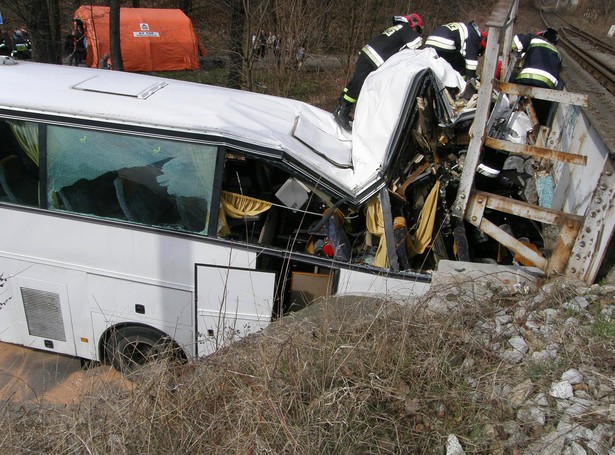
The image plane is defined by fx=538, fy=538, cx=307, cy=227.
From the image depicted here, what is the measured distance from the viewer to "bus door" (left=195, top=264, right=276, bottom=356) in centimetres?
371

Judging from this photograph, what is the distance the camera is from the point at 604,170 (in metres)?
3.15

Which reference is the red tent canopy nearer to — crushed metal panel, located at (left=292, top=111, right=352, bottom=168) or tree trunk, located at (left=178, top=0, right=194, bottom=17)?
tree trunk, located at (left=178, top=0, right=194, bottom=17)

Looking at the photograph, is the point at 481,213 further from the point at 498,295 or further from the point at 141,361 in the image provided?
the point at 141,361

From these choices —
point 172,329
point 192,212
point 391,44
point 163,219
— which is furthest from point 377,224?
point 391,44

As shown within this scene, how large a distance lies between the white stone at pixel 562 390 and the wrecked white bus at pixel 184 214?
1306 millimetres

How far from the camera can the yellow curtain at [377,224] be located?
3.86 meters

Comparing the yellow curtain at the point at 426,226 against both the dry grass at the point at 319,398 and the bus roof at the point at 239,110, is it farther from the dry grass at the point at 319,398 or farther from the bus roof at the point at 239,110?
the dry grass at the point at 319,398

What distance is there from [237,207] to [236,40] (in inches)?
297

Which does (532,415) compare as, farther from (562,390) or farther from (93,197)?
(93,197)

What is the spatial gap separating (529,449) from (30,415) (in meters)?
2.34

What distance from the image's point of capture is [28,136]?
3.93 metres

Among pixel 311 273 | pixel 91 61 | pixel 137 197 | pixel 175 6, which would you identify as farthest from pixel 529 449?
pixel 175 6

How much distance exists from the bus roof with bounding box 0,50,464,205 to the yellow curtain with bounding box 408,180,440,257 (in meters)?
0.44

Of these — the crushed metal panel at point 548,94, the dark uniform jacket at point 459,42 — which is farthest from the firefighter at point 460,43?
the crushed metal panel at point 548,94
